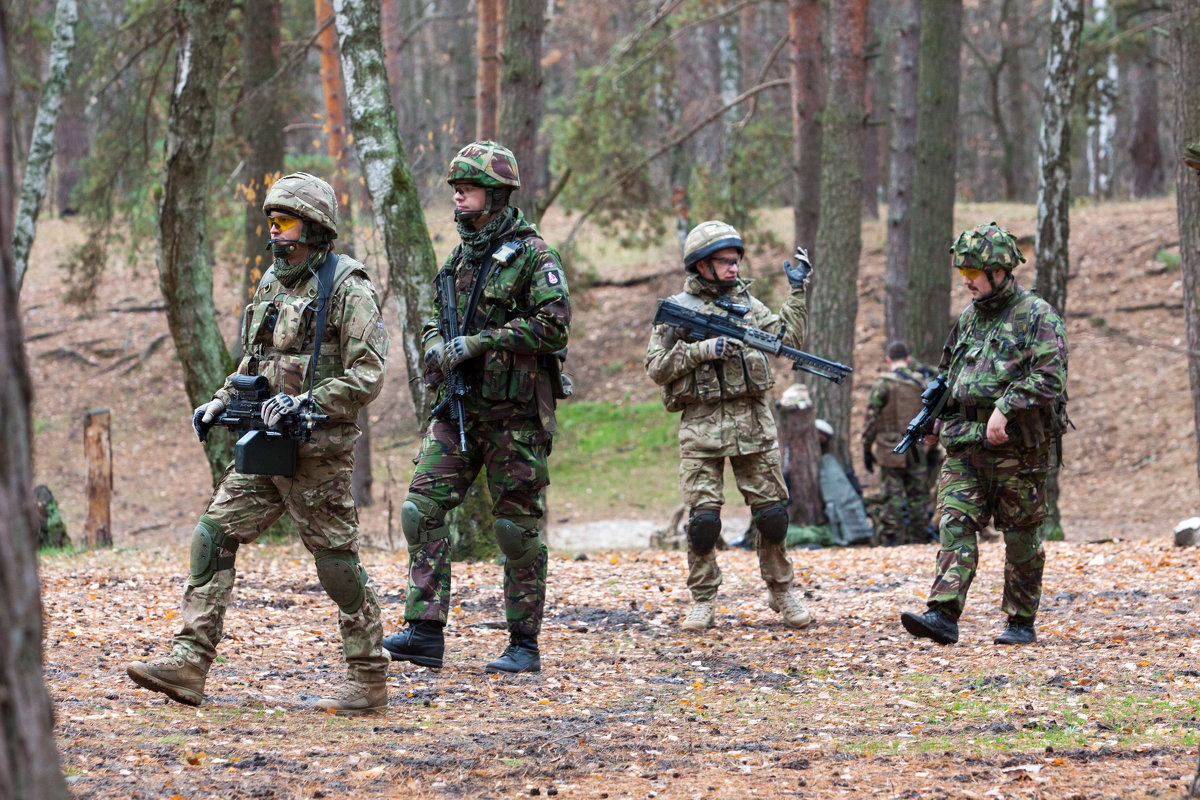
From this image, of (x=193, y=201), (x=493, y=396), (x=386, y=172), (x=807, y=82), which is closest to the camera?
(x=493, y=396)

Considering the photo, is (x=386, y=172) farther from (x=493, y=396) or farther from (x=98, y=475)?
(x=98, y=475)

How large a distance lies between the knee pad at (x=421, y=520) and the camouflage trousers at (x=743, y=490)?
1.80 meters

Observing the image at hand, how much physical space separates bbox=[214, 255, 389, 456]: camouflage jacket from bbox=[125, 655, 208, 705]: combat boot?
0.95 meters

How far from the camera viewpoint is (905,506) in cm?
1237

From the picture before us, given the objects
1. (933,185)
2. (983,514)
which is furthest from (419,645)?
(933,185)

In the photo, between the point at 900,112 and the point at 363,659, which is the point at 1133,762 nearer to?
the point at 363,659

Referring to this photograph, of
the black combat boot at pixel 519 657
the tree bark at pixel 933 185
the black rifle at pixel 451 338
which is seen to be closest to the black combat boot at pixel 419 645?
the black combat boot at pixel 519 657

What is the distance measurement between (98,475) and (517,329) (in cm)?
791

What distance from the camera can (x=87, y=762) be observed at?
3.90m

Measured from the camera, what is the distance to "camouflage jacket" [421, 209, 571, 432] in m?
5.58

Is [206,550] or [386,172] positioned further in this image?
[386,172]

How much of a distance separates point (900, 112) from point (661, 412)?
6401mm

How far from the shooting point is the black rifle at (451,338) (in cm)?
562

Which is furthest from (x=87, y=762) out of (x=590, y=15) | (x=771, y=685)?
(x=590, y=15)
